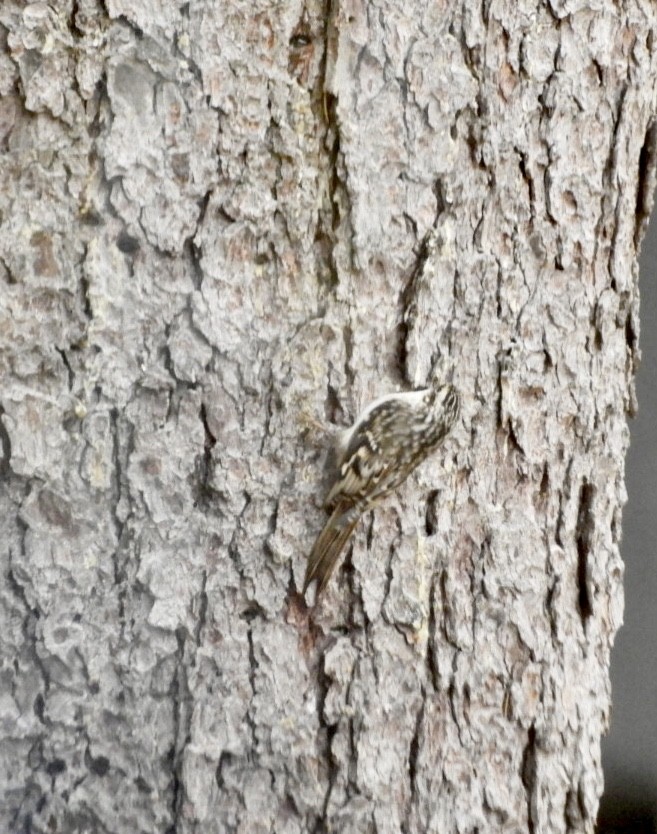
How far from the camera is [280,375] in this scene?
1.29 meters

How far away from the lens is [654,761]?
283 centimetres

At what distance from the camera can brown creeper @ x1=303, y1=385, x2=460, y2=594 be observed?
1289mm

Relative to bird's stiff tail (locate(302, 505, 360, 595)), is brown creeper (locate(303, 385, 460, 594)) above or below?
above

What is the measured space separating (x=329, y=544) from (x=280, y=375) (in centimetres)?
20

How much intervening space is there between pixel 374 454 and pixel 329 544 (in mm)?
118

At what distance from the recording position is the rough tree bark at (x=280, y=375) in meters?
1.24

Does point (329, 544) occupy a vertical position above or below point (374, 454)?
below

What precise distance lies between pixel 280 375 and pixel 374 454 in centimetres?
15

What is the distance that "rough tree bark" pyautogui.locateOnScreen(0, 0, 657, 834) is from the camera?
1235mm

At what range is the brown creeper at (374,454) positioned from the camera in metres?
1.29

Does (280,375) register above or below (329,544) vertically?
above

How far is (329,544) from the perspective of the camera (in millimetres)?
1304

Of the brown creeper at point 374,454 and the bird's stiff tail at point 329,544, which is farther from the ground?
the brown creeper at point 374,454

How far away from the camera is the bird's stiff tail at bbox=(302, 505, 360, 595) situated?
1295mm
